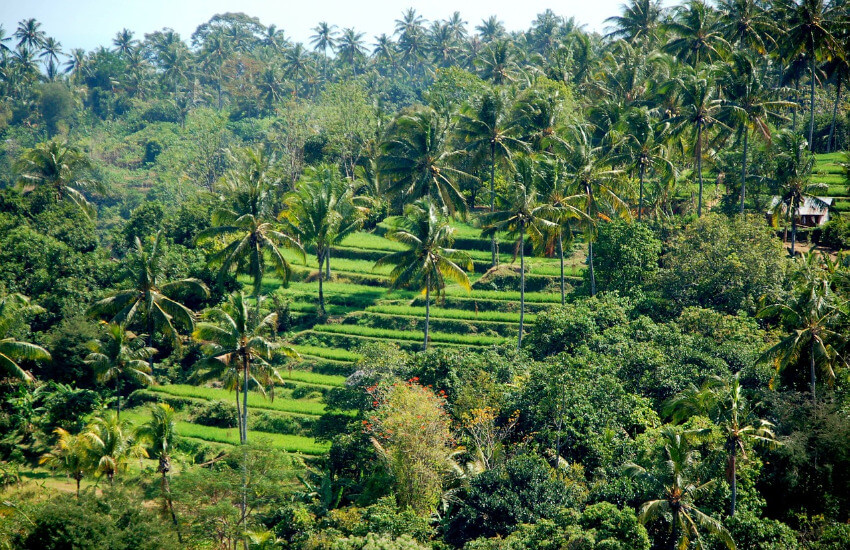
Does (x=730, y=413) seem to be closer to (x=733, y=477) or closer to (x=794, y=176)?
(x=733, y=477)

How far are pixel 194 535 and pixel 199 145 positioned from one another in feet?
203

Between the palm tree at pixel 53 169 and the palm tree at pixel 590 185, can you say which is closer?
the palm tree at pixel 590 185

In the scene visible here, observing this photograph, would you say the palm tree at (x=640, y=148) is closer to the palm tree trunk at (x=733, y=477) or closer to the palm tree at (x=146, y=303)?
the palm tree trunk at (x=733, y=477)

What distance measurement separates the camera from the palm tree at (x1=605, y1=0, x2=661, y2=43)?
71.3 meters

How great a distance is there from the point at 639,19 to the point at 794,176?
3084 centimetres

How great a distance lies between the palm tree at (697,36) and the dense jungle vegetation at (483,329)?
0.27 m

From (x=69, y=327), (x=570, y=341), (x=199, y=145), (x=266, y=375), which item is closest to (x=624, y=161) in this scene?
(x=570, y=341)

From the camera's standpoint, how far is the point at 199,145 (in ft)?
284

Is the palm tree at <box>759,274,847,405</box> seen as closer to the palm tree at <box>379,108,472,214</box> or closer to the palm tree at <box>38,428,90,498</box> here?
the palm tree at <box>379,108,472,214</box>

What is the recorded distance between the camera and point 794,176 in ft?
153

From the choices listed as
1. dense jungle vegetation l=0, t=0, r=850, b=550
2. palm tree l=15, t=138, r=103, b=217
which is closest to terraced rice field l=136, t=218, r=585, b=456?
dense jungle vegetation l=0, t=0, r=850, b=550

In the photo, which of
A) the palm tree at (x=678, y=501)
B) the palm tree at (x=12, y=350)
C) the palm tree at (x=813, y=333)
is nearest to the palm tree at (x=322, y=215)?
the palm tree at (x=12, y=350)

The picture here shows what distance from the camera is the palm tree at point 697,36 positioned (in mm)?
59719

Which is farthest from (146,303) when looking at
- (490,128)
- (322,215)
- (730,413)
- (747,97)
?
(747,97)
